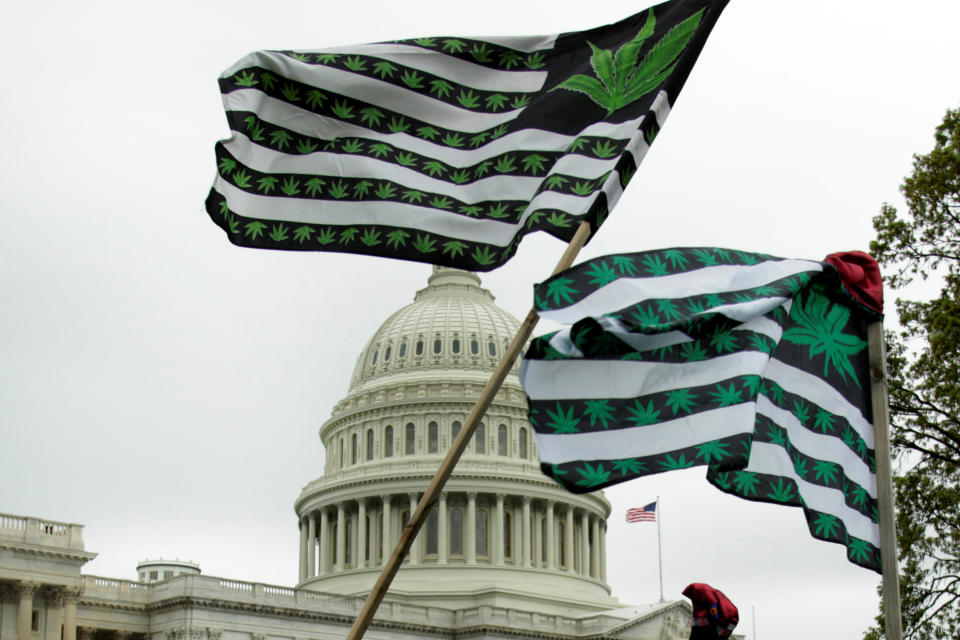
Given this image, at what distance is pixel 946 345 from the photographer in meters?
28.3

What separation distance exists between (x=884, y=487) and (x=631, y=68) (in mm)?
3888

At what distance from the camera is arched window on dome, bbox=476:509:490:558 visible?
102875mm

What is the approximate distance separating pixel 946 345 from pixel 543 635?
Answer: 2661 inches

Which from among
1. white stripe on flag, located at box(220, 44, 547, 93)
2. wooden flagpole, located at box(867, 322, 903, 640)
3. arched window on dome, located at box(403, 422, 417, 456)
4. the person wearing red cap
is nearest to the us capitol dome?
arched window on dome, located at box(403, 422, 417, 456)

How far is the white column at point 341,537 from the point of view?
104250 millimetres

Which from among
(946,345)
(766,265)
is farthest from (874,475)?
(946,345)

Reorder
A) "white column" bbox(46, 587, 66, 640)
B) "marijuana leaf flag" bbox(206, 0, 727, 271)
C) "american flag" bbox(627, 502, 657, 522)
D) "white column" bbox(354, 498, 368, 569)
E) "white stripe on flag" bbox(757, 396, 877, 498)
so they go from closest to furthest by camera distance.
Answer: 1. "white stripe on flag" bbox(757, 396, 877, 498)
2. "marijuana leaf flag" bbox(206, 0, 727, 271)
3. "white column" bbox(46, 587, 66, 640)
4. "american flag" bbox(627, 502, 657, 522)
5. "white column" bbox(354, 498, 368, 569)

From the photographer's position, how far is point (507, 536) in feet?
341

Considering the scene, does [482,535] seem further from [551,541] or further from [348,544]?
[348,544]

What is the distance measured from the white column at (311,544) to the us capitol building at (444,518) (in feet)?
0.49

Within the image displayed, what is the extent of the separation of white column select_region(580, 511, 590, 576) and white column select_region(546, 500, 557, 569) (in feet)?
12.0

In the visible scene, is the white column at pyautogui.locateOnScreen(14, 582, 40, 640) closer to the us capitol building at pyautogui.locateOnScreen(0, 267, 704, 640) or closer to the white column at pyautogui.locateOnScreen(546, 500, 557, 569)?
the us capitol building at pyautogui.locateOnScreen(0, 267, 704, 640)

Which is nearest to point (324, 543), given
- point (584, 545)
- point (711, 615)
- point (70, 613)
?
point (584, 545)

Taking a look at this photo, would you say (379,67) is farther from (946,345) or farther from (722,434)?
(946,345)
